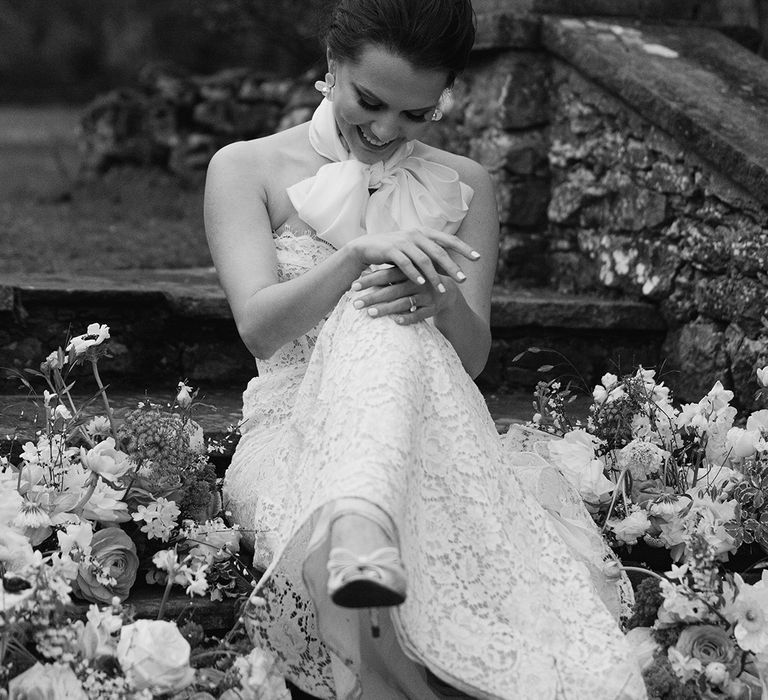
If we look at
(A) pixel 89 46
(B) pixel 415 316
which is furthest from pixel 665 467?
(A) pixel 89 46

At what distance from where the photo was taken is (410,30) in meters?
2.47

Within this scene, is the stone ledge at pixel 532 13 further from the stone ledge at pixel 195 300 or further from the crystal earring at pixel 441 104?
the crystal earring at pixel 441 104

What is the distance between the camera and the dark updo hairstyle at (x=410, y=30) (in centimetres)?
247

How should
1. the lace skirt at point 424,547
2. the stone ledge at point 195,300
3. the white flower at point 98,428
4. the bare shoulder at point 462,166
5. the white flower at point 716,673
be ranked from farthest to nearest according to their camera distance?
1. the stone ledge at point 195,300
2. the bare shoulder at point 462,166
3. the white flower at point 98,428
4. the white flower at point 716,673
5. the lace skirt at point 424,547

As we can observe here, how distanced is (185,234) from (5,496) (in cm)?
337

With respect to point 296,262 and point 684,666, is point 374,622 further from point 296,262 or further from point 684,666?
point 296,262

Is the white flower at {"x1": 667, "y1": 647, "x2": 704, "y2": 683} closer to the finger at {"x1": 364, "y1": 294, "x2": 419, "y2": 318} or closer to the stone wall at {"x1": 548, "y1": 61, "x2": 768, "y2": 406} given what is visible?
the finger at {"x1": 364, "y1": 294, "x2": 419, "y2": 318}

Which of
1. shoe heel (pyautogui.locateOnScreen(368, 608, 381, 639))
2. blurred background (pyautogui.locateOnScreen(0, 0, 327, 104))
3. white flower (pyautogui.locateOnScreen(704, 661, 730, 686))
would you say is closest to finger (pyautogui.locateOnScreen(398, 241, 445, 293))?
shoe heel (pyautogui.locateOnScreen(368, 608, 381, 639))

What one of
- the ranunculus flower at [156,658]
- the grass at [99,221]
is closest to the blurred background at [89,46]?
the grass at [99,221]

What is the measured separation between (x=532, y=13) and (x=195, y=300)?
1758 millimetres

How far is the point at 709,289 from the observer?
3.61 m

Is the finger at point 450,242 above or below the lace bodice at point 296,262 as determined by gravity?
above

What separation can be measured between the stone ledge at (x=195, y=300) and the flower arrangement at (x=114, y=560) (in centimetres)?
68

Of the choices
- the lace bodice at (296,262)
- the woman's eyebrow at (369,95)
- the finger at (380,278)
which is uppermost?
the woman's eyebrow at (369,95)
